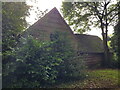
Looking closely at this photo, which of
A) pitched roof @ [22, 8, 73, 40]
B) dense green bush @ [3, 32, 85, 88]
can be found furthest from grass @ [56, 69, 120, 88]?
pitched roof @ [22, 8, 73, 40]

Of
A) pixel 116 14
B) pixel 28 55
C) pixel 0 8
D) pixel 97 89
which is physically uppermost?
pixel 116 14

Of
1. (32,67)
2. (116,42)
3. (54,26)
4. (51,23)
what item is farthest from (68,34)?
(116,42)

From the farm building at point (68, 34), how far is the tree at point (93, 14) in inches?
53.1

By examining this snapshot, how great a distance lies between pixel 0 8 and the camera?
5.97 meters

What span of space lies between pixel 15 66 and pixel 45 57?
1523mm

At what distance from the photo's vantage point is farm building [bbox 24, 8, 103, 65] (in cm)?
1185

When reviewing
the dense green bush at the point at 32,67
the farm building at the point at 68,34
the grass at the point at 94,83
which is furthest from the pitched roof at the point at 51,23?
the grass at the point at 94,83

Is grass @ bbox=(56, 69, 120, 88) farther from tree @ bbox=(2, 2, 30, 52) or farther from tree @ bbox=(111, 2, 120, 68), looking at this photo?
tree @ bbox=(111, 2, 120, 68)

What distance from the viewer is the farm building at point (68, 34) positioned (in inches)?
467

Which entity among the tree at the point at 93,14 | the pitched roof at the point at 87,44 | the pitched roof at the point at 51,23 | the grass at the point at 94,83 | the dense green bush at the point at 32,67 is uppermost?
the tree at the point at 93,14

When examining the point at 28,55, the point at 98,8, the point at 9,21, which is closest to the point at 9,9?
the point at 9,21

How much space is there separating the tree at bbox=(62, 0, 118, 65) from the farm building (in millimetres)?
1349

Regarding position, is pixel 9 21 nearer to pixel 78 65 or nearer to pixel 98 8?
pixel 78 65

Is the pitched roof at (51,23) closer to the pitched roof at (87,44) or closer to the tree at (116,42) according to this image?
the pitched roof at (87,44)
